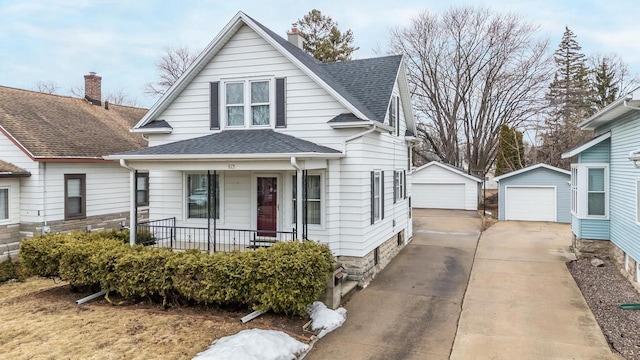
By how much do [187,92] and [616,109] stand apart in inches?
443

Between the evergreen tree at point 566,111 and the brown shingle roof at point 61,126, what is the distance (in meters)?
26.6

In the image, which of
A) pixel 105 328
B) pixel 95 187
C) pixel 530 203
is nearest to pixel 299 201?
pixel 105 328

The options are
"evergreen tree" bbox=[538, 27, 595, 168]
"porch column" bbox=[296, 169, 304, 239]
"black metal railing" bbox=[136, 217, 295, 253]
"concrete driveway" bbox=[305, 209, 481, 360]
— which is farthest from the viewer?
"evergreen tree" bbox=[538, 27, 595, 168]

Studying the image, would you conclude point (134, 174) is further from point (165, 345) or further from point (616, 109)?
point (616, 109)

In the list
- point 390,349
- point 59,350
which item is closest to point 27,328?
point 59,350

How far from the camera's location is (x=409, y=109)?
15.7 metres

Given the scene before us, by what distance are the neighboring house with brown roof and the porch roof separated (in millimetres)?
4533

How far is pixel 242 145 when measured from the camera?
32.6 ft

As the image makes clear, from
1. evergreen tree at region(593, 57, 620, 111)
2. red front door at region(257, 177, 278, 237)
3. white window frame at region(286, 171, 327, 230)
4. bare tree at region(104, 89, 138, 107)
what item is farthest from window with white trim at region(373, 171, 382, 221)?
bare tree at region(104, 89, 138, 107)

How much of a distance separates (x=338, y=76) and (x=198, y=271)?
847 cm

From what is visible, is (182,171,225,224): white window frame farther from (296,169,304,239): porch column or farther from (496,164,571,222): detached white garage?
(496,164,571,222): detached white garage

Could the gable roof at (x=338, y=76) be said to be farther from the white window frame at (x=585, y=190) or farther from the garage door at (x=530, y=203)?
the garage door at (x=530, y=203)

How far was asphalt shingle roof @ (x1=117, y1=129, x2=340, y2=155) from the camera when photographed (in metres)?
9.34

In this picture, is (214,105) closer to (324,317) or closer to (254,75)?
(254,75)
